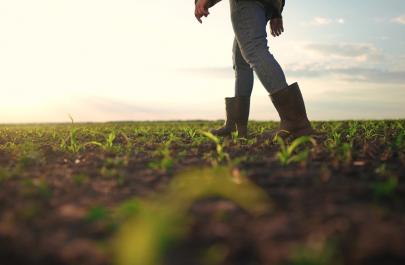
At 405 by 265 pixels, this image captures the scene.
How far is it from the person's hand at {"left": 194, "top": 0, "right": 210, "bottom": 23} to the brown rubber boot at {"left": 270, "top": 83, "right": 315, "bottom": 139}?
1.22m

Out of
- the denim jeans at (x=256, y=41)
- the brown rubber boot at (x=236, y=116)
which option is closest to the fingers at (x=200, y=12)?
the denim jeans at (x=256, y=41)

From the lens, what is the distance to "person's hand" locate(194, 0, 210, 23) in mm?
4930

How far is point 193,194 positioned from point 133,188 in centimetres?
52

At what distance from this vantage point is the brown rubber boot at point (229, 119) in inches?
219

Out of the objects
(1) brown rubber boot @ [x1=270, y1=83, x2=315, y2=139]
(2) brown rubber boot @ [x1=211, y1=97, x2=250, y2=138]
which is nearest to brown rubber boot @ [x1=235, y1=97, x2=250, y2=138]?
(2) brown rubber boot @ [x1=211, y1=97, x2=250, y2=138]

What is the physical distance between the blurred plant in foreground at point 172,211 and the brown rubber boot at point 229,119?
297cm

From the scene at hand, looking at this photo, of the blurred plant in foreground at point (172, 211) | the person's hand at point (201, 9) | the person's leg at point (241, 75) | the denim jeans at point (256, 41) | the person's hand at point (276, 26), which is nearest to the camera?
the blurred plant in foreground at point (172, 211)

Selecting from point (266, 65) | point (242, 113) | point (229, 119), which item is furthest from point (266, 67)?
point (229, 119)

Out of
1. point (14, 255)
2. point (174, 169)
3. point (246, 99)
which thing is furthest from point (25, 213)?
point (246, 99)

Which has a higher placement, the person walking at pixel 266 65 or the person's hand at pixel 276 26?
the person's hand at pixel 276 26

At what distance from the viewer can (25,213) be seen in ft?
6.10

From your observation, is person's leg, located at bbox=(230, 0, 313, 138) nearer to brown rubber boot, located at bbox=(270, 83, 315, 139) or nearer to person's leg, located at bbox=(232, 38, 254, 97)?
brown rubber boot, located at bbox=(270, 83, 315, 139)

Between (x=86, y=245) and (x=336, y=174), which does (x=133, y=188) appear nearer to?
(x=86, y=245)

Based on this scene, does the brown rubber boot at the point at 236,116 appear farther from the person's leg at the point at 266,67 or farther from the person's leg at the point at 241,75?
the person's leg at the point at 266,67
